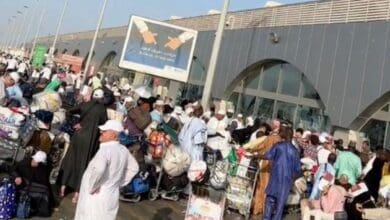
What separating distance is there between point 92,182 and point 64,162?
357 centimetres

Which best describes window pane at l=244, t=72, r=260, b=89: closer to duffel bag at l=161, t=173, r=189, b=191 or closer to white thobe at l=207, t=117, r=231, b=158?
white thobe at l=207, t=117, r=231, b=158

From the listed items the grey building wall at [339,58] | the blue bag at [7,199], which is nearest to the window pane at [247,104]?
the grey building wall at [339,58]

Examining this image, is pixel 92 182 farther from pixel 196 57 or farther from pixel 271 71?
pixel 196 57

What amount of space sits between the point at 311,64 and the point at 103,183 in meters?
17.2

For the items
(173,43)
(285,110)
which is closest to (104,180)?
(173,43)

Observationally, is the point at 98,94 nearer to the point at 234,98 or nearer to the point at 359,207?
the point at 359,207

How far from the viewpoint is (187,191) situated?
10.6 metres

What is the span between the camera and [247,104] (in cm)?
2659

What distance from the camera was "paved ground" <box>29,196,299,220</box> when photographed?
8.11 meters

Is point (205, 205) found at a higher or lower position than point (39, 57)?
lower

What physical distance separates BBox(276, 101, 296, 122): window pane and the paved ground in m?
12.8

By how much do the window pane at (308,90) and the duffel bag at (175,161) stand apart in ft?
40.1

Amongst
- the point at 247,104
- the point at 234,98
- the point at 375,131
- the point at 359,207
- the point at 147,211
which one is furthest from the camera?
the point at 234,98

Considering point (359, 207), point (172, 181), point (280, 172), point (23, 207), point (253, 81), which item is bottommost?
point (23, 207)
